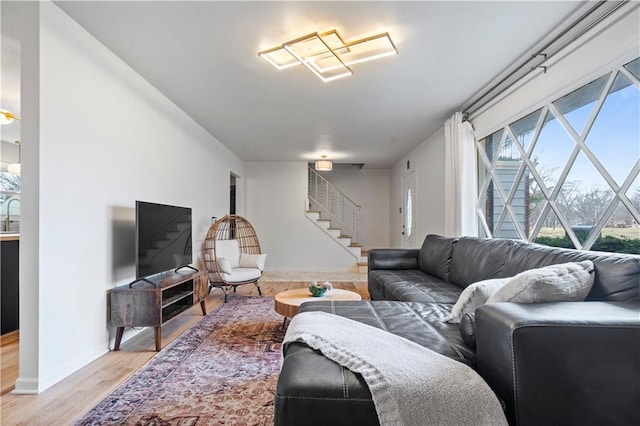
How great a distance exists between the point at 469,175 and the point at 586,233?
1586mm

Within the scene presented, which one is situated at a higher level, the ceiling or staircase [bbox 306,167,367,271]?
the ceiling

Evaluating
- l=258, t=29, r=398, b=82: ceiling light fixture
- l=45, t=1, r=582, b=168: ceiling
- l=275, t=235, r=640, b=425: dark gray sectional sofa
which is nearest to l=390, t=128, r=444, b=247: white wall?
l=45, t=1, r=582, b=168: ceiling

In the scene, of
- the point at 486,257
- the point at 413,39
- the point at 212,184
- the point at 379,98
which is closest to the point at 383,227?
the point at 212,184

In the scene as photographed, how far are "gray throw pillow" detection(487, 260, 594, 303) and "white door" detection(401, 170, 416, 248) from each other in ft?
16.0

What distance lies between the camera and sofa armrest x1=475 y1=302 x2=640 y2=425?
1.15 m

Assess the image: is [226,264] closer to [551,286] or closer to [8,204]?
[8,204]

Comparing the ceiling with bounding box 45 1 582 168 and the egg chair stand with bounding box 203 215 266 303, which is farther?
the egg chair stand with bounding box 203 215 266 303

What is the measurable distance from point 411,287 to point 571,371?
189 cm

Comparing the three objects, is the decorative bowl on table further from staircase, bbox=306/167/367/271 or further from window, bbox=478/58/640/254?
staircase, bbox=306/167/367/271

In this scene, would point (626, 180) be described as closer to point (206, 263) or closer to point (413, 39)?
point (413, 39)

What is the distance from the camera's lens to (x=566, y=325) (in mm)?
1184

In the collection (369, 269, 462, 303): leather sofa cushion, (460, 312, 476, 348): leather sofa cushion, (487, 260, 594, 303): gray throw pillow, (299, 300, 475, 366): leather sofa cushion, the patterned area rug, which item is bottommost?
the patterned area rug

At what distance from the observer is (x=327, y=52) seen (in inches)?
106

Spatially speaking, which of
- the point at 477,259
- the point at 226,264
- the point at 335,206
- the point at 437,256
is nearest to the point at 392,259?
the point at 437,256
